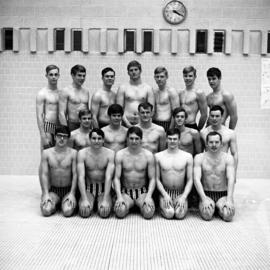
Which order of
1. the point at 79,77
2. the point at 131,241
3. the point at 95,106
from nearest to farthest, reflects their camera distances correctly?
the point at 131,241, the point at 79,77, the point at 95,106

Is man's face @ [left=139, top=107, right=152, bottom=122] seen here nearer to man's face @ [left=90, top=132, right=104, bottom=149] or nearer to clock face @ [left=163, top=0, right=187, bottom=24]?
man's face @ [left=90, top=132, right=104, bottom=149]

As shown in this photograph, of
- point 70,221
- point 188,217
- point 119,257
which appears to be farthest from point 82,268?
point 188,217

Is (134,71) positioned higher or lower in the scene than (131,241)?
higher

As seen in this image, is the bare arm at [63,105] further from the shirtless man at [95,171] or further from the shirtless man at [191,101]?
the shirtless man at [191,101]

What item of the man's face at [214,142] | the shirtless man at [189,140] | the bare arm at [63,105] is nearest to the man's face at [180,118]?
the shirtless man at [189,140]

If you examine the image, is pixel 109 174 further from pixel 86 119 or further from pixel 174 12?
pixel 174 12

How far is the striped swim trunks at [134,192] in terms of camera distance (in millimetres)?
5837

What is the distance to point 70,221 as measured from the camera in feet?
17.5

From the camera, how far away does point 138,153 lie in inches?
232

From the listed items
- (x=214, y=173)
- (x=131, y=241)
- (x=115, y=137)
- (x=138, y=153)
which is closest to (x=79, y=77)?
A: (x=115, y=137)

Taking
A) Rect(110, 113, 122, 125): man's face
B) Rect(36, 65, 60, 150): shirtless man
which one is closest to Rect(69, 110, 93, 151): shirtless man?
Rect(110, 113, 122, 125): man's face

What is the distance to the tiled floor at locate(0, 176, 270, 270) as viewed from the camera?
385 cm

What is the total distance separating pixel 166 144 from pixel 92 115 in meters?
1.14

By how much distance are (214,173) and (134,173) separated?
3.40 ft
